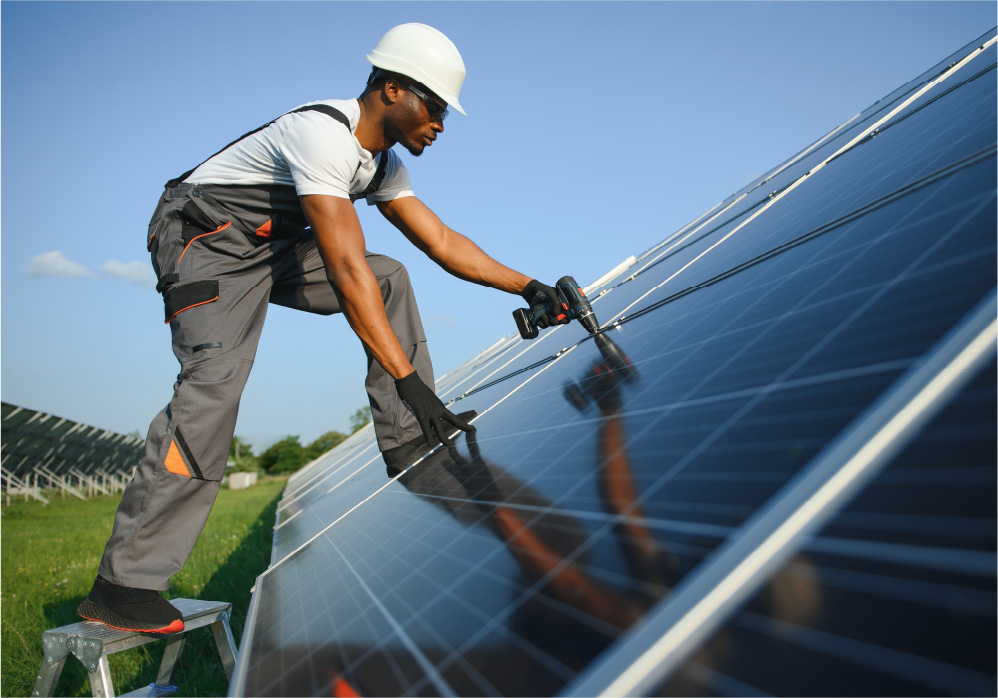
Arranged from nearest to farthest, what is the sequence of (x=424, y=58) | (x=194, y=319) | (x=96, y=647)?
(x=96, y=647) → (x=194, y=319) → (x=424, y=58)

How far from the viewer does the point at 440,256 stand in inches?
148

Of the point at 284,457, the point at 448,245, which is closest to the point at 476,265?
the point at 448,245

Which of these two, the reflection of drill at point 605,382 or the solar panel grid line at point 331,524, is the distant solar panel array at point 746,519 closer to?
the reflection of drill at point 605,382

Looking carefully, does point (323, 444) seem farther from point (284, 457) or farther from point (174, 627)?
point (174, 627)

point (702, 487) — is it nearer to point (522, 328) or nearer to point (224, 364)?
point (224, 364)

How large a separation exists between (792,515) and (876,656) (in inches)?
7.4

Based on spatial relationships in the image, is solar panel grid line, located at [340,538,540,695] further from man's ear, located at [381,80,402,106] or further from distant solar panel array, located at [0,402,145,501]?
distant solar panel array, located at [0,402,145,501]

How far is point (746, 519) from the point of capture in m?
0.78

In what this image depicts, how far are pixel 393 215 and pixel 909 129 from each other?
2613mm

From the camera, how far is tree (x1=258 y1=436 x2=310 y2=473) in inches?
2581

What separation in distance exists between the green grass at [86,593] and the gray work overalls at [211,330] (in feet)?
3.65

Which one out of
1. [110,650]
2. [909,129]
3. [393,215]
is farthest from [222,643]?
[909,129]

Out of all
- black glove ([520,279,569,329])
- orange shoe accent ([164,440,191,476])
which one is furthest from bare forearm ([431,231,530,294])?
orange shoe accent ([164,440,191,476])

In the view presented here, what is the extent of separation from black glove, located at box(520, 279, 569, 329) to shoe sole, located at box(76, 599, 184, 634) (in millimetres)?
2152
